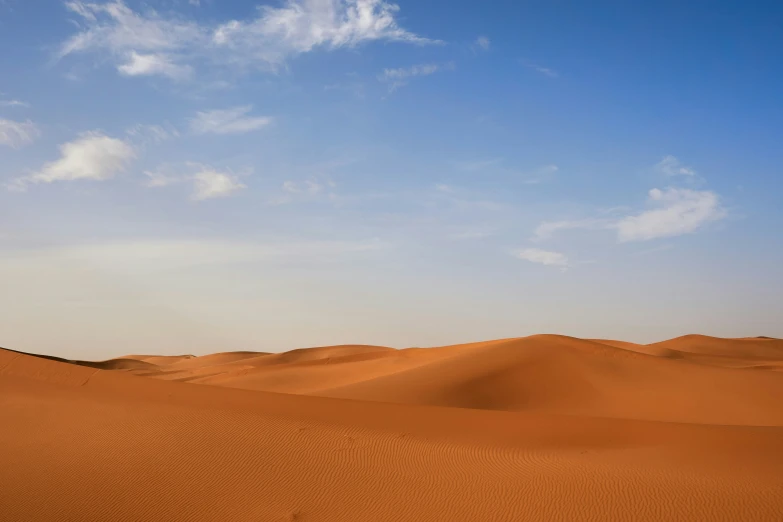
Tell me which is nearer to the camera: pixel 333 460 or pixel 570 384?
pixel 333 460

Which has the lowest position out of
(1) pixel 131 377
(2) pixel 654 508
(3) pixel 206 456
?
(2) pixel 654 508

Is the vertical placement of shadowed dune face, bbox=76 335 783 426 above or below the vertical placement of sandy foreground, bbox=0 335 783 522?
above

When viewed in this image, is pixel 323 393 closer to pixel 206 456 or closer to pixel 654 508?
pixel 206 456

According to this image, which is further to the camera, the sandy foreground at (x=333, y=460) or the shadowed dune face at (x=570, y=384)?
the shadowed dune face at (x=570, y=384)

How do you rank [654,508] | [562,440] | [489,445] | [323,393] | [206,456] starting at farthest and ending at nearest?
[323,393] → [562,440] → [489,445] → [206,456] → [654,508]

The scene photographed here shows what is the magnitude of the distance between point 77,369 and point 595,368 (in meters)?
17.4

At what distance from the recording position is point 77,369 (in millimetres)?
14453

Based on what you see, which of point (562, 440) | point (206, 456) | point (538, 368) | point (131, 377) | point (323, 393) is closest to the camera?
point (206, 456)

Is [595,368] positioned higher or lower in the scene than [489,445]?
higher

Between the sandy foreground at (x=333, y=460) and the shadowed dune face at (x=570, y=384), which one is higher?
the shadowed dune face at (x=570, y=384)

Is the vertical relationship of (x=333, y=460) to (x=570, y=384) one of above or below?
below

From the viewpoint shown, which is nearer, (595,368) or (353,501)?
(353,501)

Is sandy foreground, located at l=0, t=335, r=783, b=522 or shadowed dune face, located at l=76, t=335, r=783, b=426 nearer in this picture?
sandy foreground, located at l=0, t=335, r=783, b=522

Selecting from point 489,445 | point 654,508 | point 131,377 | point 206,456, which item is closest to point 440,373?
point 131,377
